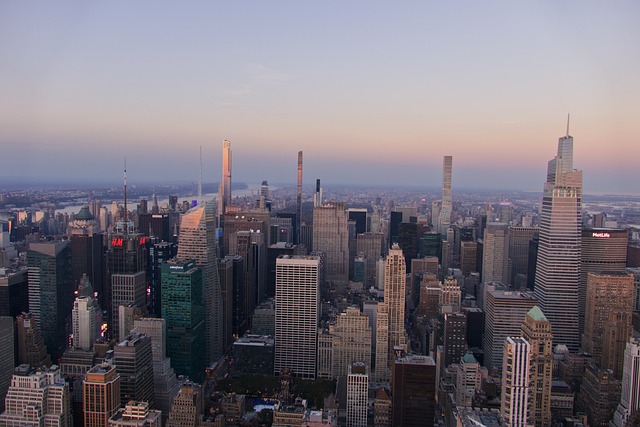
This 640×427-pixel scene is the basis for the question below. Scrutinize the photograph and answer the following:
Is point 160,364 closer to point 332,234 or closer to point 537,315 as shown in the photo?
point 537,315

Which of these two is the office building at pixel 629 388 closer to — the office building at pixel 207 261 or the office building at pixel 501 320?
the office building at pixel 501 320

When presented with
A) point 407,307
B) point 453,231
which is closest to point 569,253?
point 407,307

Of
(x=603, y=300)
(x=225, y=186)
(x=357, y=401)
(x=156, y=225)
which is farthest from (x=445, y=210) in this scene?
(x=357, y=401)

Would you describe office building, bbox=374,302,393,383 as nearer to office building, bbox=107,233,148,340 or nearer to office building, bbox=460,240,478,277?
office building, bbox=107,233,148,340

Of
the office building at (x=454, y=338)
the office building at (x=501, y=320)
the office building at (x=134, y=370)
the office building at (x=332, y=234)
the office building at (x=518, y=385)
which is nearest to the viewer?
the office building at (x=518, y=385)

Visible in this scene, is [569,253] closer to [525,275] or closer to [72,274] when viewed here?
[525,275]

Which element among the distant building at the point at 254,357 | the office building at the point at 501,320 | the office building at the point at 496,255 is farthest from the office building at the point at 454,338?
the office building at the point at 496,255
